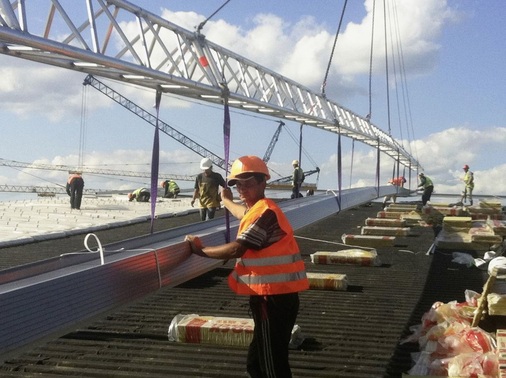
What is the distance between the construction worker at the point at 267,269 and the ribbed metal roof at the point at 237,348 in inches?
45.3

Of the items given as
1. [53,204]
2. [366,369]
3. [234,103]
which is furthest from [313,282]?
[53,204]

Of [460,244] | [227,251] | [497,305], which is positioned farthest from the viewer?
[460,244]

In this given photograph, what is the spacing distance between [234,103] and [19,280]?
17.4 metres

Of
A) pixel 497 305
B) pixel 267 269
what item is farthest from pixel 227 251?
pixel 497 305

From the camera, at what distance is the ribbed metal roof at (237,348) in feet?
18.8

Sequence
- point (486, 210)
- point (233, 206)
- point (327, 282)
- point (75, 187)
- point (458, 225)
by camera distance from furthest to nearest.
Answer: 1. point (75, 187)
2. point (486, 210)
3. point (458, 225)
4. point (327, 282)
5. point (233, 206)

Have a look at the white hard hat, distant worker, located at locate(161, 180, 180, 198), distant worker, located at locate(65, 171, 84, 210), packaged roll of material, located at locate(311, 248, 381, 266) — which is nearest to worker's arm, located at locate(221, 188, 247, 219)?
packaged roll of material, located at locate(311, 248, 381, 266)

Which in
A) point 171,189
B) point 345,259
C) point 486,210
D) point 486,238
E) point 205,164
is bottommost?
point 345,259

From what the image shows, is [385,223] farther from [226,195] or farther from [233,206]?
[233,206]

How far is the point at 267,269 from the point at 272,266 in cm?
4

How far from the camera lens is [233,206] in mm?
5566

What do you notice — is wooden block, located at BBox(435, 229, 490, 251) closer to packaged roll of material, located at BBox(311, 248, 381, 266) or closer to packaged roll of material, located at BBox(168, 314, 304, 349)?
packaged roll of material, located at BBox(311, 248, 381, 266)

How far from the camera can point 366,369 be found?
572cm

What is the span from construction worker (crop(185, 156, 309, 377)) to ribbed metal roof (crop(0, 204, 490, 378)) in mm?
1150
